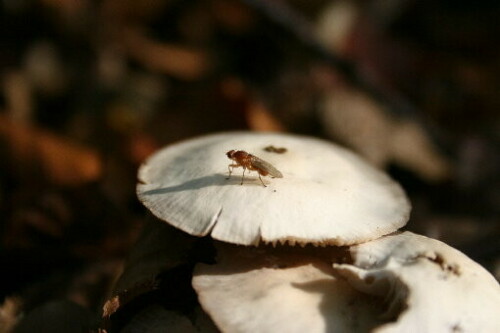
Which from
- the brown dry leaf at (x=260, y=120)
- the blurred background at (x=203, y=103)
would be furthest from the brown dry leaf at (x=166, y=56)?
the brown dry leaf at (x=260, y=120)

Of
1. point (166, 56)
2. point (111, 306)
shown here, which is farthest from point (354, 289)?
point (166, 56)

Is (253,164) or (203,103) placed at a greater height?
(253,164)

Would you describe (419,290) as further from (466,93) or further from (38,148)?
(466,93)

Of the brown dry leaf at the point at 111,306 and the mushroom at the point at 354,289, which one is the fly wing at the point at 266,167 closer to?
the mushroom at the point at 354,289

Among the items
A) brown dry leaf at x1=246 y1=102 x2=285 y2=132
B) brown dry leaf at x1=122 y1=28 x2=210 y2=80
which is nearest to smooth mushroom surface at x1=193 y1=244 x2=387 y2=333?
brown dry leaf at x1=246 y1=102 x2=285 y2=132

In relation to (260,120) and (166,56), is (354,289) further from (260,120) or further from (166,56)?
(166,56)

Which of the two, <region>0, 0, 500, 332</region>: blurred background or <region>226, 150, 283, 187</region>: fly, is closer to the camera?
<region>226, 150, 283, 187</region>: fly

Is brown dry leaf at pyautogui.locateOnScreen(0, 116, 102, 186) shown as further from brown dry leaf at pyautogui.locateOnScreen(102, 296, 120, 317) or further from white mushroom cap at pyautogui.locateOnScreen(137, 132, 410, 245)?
brown dry leaf at pyautogui.locateOnScreen(102, 296, 120, 317)
